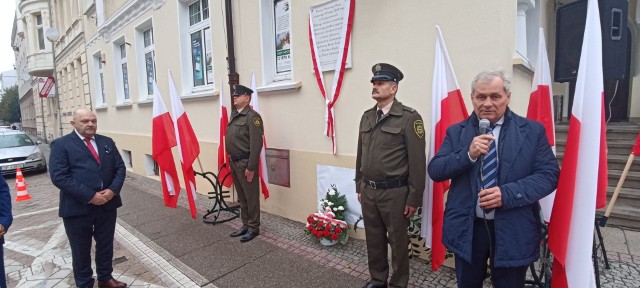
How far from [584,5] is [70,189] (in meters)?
4.86

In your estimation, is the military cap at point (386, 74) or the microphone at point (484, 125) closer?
the microphone at point (484, 125)

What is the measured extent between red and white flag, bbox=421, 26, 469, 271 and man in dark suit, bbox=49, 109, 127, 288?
9.58 ft

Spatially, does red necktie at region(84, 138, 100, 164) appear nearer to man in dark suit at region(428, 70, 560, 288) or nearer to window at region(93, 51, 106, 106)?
A: man in dark suit at region(428, 70, 560, 288)

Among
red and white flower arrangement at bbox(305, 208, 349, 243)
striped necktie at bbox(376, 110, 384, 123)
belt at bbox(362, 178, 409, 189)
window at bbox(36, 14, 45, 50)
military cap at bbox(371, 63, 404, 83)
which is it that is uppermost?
window at bbox(36, 14, 45, 50)

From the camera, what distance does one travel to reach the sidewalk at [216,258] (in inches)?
131

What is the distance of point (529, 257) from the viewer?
1873mm

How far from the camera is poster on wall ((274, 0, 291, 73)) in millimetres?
5102

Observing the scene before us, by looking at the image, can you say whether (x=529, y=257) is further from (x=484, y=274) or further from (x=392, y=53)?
(x=392, y=53)

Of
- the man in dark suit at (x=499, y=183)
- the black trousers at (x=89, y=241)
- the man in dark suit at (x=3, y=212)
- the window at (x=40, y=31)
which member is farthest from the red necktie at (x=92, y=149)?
the window at (x=40, y=31)

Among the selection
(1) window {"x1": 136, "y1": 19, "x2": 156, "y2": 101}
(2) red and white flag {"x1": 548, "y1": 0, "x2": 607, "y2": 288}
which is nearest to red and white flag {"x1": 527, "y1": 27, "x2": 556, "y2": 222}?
(2) red and white flag {"x1": 548, "y1": 0, "x2": 607, "y2": 288}

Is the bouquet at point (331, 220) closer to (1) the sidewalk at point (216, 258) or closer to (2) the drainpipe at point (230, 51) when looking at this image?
(1) the sidewalk at point (216, 258)

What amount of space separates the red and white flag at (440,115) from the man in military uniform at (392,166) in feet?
0.92

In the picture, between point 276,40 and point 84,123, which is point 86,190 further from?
point 276,40

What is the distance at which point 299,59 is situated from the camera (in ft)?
15.6
